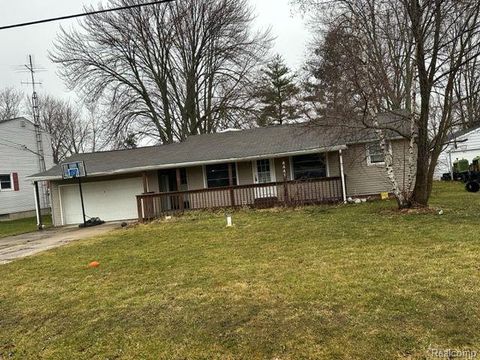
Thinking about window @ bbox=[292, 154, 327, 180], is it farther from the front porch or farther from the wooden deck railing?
the wooden deck railing

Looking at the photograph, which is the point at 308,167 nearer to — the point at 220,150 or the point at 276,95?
the point at 220,150

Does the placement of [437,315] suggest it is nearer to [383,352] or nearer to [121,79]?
[383,352]

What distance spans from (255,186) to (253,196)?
0.52 metres

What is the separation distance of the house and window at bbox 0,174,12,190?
27.4 ft

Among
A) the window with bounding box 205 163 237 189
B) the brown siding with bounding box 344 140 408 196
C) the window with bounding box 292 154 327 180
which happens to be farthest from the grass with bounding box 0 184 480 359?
the window with bounding box 205 163 237 189

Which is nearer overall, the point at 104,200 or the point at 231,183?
the point at 231,183

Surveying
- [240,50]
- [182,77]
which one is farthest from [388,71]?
[182,77]

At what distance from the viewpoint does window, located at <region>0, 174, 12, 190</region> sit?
83.2 ft

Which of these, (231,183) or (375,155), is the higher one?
(375,155)

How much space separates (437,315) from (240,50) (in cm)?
2679

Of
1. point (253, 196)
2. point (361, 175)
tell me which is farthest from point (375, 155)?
point (253, 196)

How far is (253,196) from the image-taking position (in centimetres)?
1617

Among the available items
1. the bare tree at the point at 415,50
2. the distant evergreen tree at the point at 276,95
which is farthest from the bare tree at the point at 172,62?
the bare tree at the point at 415,50

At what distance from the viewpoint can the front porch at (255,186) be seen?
1572 centimetres
